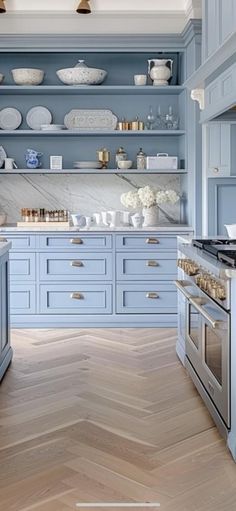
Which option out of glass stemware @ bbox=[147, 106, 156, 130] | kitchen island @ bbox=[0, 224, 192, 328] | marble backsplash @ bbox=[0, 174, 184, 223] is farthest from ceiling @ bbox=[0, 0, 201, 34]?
kitchen island @ bbox=[0, 224, 192, 328]

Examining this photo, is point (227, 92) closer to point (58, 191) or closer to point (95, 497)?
point (95, 497)

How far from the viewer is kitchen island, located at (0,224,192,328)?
5586 mm

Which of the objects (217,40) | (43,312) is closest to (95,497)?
(217,40)

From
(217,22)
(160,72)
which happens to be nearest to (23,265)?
(160,72)

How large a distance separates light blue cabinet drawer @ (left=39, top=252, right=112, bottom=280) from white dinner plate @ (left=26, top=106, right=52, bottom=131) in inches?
50.7

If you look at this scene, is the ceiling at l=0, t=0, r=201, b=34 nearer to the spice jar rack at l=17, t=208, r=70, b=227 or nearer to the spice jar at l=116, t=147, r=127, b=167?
the spice jar at l=116, t=147, r=127, b=167

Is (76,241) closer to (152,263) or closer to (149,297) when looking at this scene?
(152,263)

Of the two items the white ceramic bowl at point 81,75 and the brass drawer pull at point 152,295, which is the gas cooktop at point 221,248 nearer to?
the brass drawer pull at point 152,295

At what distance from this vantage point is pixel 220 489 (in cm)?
258

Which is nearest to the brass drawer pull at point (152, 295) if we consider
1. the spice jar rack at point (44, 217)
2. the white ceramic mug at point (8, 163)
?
the spice jar rack at point (44, 217)

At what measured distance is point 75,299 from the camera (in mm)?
5637

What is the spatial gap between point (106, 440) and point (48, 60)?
4.02m

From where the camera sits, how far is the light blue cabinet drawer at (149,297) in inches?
221

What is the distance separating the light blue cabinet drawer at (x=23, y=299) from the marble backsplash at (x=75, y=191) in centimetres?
90
